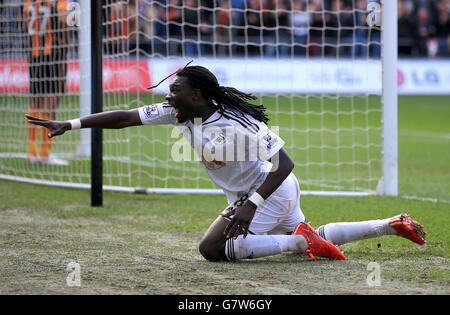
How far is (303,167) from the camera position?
1027 centimetres

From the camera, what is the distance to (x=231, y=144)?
4812mm

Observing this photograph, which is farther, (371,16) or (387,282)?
(371,16)

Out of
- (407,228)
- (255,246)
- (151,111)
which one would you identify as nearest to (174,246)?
(255,246)

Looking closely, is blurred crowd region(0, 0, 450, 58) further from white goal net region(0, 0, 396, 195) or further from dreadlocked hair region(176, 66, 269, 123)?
dreadlocked hair region(176, 66, 269, 123)

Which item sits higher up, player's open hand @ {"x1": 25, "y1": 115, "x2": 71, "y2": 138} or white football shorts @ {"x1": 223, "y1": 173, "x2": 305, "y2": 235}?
player's open hand @ {"x1": 25, "y1": 115, "x2": 71, "y2": 138}

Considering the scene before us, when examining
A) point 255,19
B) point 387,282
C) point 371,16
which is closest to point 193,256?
point 387,282

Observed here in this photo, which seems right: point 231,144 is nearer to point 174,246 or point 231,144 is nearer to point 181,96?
point 181,96

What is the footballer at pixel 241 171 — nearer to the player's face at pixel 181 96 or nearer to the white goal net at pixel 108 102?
the player's face at pixel 181 96

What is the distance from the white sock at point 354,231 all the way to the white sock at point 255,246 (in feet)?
1.16

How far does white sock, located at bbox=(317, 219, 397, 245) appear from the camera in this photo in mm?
5055

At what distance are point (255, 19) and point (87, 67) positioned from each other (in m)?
9.46

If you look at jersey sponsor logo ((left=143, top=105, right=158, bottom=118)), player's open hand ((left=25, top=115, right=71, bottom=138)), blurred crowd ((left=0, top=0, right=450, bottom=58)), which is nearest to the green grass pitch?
player's open hand ((left=25, top=115, right=71, bottom=138))

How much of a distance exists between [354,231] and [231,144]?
3.49ft
